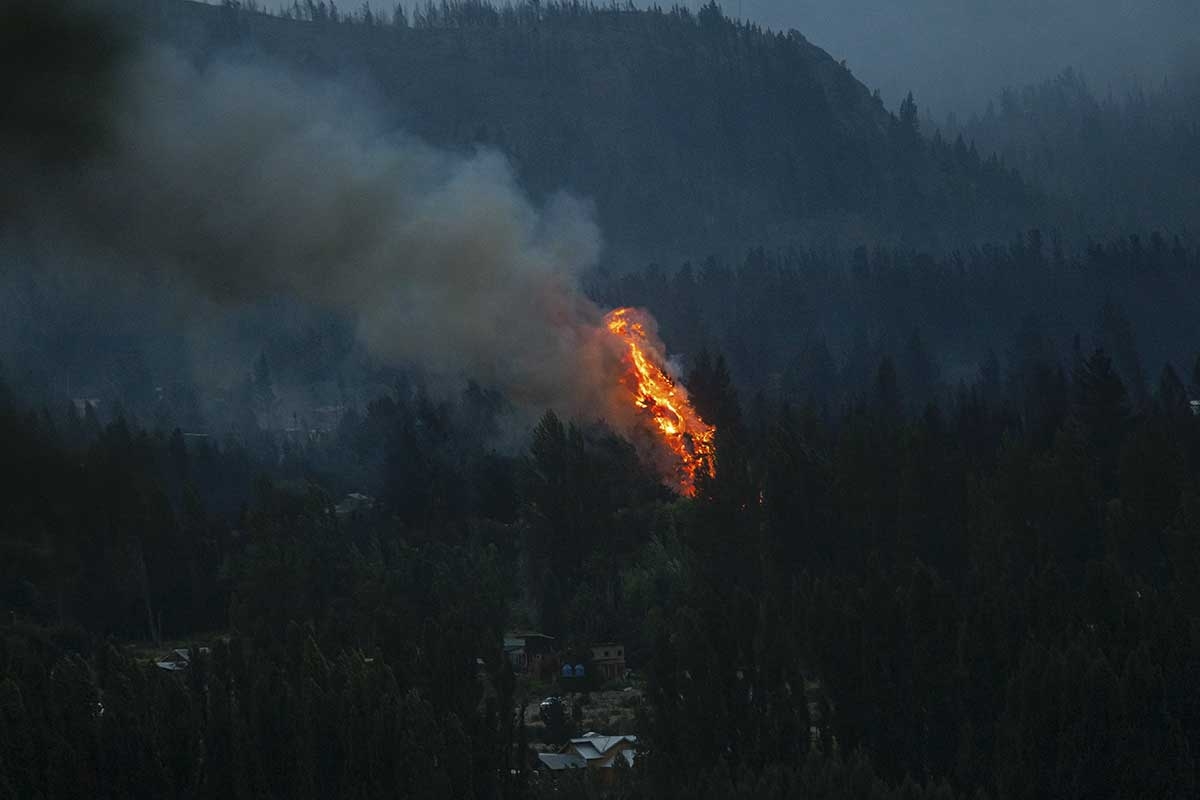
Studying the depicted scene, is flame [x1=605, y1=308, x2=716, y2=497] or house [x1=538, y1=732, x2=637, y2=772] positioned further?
flame [x1=605, y1=308, x2=716, y2=497]

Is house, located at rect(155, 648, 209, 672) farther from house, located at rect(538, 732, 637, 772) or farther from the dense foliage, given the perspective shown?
house, located at rect(538, 732, 637, 772)

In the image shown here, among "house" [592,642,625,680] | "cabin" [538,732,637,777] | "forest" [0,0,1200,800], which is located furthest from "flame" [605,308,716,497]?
"cabin" [538,732,637,777]

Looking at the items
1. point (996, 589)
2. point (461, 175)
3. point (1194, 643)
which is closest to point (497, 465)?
point (461, 175)

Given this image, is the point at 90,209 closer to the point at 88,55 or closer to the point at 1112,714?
the point at 88,55

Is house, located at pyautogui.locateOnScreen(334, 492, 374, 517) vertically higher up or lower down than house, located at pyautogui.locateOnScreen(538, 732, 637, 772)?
higher up

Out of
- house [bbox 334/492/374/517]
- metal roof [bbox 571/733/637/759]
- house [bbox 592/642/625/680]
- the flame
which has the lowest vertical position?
metal roof [bbox 571/733/637/759]

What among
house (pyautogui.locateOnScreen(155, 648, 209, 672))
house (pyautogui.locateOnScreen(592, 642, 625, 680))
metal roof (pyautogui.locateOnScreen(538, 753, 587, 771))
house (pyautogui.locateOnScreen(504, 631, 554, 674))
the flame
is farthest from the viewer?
the flame

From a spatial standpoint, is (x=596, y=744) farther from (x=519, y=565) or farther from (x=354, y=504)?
(x=354, y=504)
